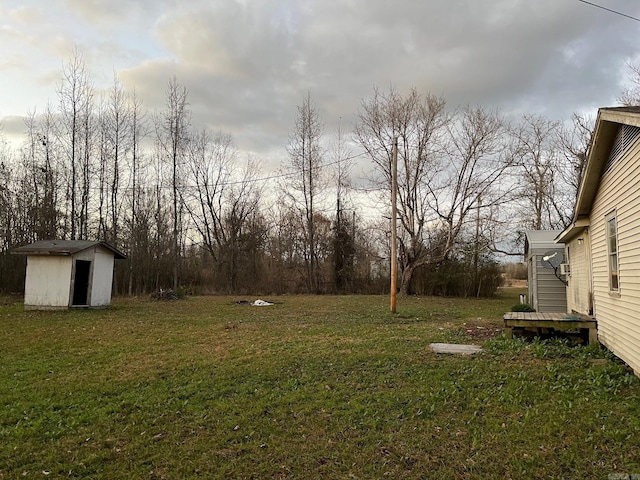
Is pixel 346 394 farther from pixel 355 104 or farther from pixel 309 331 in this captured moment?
pixel 355 104

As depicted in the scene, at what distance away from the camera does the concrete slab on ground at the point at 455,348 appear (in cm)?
709

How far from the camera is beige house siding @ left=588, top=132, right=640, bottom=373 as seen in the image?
5.46m

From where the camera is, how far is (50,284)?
48.8 ft

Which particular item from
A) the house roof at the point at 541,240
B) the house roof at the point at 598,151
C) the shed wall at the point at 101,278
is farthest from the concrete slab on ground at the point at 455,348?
the shed wall at the point at 101,278

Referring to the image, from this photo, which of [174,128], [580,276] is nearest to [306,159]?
[174,128]

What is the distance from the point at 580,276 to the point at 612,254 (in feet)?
11.5

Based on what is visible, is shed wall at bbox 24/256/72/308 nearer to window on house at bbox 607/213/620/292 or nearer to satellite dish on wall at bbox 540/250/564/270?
window on house at bbox 607/213/620/292

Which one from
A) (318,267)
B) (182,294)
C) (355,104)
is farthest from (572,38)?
(318,267)

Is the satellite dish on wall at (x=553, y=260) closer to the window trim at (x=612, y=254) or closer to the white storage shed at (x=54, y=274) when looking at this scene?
the window trim at (x=612, y=254)

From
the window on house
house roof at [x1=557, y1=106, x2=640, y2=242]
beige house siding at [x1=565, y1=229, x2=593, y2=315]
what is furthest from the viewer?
beige house siding at [x1=565, y1=229, x2=593, y2=315]

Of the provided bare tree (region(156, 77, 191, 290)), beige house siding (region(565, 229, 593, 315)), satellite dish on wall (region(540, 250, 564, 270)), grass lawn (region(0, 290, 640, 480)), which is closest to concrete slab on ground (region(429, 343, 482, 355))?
grass lawn (region(0, 290, 640, 480))

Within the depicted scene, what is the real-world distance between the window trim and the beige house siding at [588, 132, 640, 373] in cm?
9

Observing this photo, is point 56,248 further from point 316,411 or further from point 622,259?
point 622,259

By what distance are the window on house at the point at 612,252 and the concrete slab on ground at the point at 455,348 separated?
2.31 meters
